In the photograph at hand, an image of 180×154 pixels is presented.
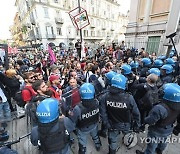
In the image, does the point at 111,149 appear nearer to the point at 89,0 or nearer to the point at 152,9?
the point at 152,9

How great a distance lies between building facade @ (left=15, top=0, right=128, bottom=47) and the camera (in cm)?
2908

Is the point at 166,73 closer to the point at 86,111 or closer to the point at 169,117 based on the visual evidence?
the point at 169,117

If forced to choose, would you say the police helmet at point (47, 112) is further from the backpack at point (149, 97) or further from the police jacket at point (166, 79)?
the police jacket at point (166, 79)

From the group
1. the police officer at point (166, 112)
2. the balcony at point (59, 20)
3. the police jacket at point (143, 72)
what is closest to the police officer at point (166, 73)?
the police jacket at point (143, 72)

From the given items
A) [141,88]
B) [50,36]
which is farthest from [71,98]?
[50,36]

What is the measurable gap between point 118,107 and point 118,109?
0.15 ft

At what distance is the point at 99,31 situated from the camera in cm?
4378

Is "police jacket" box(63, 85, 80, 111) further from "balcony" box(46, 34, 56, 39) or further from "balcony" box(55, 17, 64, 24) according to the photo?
"balcony" box(55, 17, 64, 24)

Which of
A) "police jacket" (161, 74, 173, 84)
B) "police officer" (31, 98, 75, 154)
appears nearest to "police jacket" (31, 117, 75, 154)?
"police officer" (31, 98, 75, 154)

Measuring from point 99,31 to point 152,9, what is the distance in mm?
35329

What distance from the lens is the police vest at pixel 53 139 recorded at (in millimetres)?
1735

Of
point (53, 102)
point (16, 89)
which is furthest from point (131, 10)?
point (53, 102)

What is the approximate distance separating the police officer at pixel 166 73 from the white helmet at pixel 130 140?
1.77 m

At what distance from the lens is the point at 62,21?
3253cm
